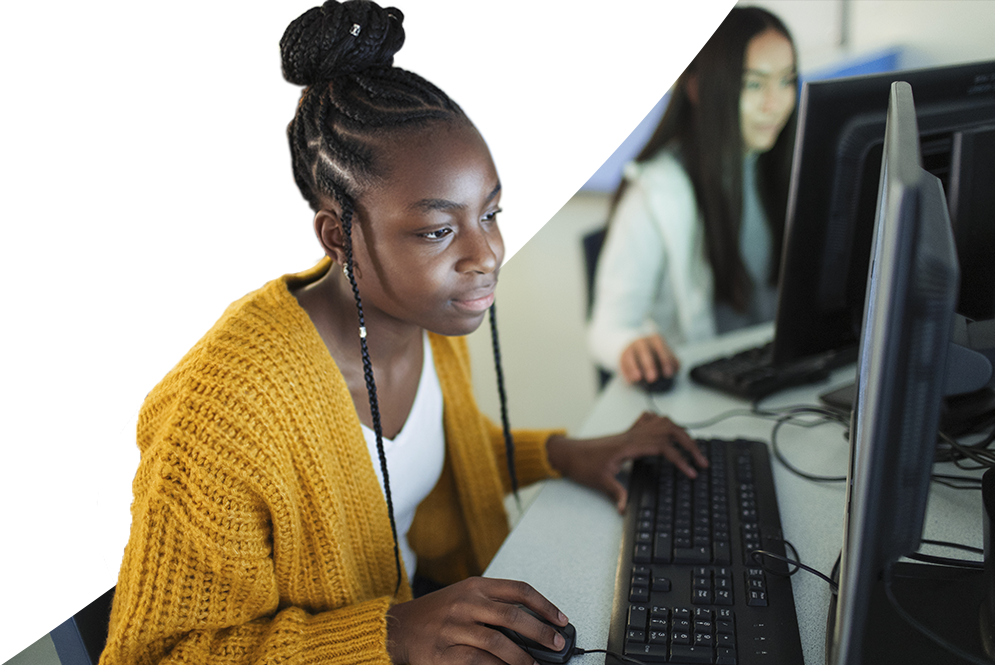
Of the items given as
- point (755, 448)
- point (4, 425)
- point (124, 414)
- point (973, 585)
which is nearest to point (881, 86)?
point (755, 448)

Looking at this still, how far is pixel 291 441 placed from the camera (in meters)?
0.74

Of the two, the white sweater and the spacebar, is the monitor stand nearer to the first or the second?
the spacebar

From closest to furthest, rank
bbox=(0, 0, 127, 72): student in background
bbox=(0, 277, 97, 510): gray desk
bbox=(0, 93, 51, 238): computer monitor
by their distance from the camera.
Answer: bbox=(0, 277, 97, 510): gray desk
bbox=(0, 93, 51, 238): computer monitor
bbox=(0, 0, 127, 72): student in background

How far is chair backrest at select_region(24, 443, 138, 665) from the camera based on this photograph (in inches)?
26.3

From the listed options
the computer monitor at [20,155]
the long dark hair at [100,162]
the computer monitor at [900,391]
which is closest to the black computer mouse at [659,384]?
the computer monitor at [900,391]

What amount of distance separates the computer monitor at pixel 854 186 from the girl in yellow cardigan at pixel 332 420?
258 mm

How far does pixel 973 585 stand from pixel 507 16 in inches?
258

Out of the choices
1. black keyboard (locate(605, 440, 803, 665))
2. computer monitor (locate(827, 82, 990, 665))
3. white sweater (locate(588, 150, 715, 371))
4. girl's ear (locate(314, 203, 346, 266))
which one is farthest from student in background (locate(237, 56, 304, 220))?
computer monitor (locate(827, 82, 990, 665))

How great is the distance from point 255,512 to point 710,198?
3.75 ft

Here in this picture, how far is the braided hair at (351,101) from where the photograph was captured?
2.43 feet

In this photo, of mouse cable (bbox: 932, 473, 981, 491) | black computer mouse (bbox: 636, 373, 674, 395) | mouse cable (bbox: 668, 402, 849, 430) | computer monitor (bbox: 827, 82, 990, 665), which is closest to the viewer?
computer monitor (bbox: 827, 82, 990, 665)

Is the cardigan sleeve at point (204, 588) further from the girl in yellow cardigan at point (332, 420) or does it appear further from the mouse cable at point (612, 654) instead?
the mouse cable at point (612, 654)

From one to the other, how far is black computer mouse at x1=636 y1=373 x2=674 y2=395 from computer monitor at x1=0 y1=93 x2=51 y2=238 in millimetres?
1764

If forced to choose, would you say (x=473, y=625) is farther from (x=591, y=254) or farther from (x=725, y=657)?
(x=591, y=254)
